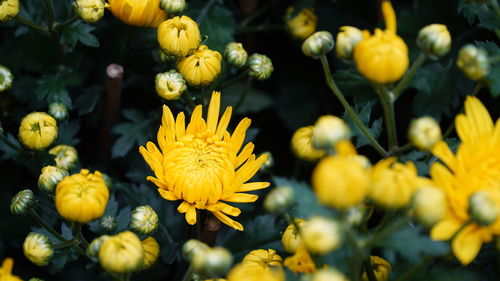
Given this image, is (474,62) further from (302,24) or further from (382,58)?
(302,24)

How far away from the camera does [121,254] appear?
5.02 feet

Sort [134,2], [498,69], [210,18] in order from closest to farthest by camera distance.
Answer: [498,69] → [134,2] → [210,18]

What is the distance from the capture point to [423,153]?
5.57ft

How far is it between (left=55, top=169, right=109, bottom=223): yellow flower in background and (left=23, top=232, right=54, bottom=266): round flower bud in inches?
5.4

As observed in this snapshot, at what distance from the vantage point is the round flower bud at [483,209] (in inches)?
55.7

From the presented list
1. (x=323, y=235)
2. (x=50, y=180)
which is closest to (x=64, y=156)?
(x=50, y=180)

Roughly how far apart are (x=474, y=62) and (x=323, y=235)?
0.62m

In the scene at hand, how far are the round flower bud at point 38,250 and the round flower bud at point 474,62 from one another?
112 centimetres

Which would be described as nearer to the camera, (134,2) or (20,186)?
(134,2)

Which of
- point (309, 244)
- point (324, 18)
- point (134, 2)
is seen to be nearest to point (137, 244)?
point (309, 244)

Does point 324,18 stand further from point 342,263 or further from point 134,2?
point 342,263

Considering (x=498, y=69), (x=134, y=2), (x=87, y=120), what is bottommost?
(x=87, y=120)

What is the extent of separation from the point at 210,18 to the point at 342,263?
140 cm

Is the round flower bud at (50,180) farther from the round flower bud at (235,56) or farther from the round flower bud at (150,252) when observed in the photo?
the round flower bud at (235,56)
